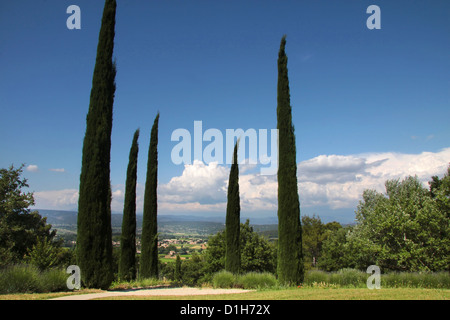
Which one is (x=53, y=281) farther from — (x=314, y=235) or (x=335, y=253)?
(x=314, y=235)

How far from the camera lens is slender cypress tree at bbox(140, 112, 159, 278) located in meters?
19.3

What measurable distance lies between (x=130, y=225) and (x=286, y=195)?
10694 mm

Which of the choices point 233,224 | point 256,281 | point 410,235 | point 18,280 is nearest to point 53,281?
point 18,280

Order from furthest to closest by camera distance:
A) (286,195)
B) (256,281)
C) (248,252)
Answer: (248,252) → (286,195) → (256,281)

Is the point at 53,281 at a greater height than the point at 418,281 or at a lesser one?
greater

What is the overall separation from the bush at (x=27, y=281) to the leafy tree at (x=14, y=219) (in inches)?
401

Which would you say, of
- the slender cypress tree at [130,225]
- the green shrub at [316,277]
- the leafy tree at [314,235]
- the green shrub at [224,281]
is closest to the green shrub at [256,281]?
the green shrub at [224,281]

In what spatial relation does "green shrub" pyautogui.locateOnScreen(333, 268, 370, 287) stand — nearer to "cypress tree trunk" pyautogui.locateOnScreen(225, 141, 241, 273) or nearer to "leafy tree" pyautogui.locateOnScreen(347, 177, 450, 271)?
"leafy tree" pyautogui.locateOnScreen(347, 177, 450, 271)

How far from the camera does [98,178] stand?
39.5 feet

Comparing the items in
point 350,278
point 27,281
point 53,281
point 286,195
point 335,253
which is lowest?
point 335,253

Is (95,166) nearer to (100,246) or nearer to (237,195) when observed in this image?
(100,246)

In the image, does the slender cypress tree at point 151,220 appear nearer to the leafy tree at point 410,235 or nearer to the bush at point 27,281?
the bush at point 27,281
